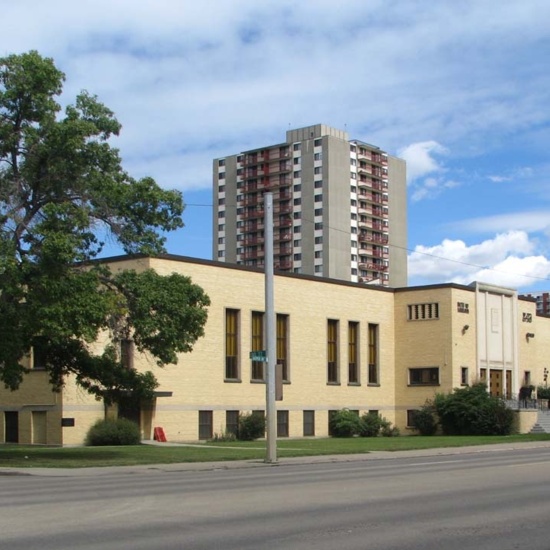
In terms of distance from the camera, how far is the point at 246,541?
38.7ft

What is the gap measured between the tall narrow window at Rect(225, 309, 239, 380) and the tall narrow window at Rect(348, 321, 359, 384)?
995 cm

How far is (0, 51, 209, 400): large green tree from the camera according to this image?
93.8 ft

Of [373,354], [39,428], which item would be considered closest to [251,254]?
[373,354]

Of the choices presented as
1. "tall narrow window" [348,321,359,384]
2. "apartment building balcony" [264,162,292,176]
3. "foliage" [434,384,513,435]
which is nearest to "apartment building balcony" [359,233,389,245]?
"apartment building balcony" [264,162,292,176]

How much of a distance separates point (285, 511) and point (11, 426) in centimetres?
3665

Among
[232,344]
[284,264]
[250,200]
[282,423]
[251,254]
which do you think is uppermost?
[250,200]

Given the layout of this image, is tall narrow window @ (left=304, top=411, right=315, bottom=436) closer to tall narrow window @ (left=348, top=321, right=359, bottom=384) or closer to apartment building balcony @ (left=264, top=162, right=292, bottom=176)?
tall narrow window @ (left=348, top=321, right=359, bottom=384)

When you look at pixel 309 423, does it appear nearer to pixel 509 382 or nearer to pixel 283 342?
pixel 283 342

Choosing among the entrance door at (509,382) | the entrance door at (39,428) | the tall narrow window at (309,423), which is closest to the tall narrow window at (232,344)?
the tall narrow window at (309,423)

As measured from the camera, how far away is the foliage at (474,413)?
56344 millimetres

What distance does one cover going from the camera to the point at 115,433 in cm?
4362

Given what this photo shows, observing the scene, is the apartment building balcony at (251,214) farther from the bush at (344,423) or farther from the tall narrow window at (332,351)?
the bush at (344,423)

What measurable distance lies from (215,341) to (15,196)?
2178cm

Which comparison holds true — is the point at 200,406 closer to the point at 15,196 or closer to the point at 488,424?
the point at 488,424
